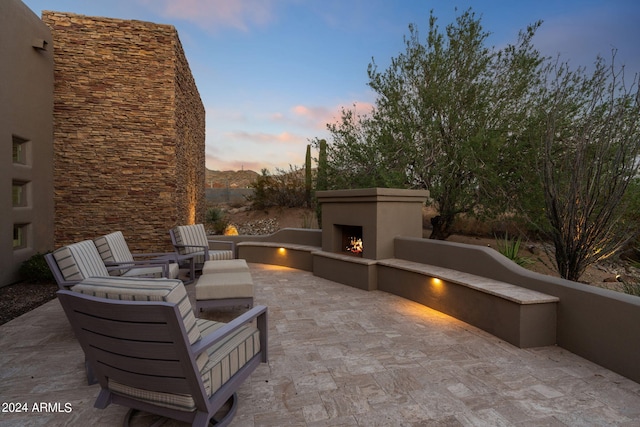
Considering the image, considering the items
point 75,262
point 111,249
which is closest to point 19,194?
point 111,249

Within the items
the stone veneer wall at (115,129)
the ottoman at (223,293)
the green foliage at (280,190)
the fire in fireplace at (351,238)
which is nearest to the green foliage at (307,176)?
the green foliage at (280,190)

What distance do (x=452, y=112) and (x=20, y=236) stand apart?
32.5 ft

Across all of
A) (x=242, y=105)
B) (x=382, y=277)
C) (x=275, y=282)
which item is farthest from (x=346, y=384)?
(x=242, y=105)

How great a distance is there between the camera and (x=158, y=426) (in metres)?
2.03

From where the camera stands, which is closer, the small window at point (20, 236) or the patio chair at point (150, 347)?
the patio chair at point (150, 347)

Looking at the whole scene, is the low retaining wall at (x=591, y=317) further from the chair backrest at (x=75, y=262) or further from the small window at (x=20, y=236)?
the small window at (x=20, y=236)

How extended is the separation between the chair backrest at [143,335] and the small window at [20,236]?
6224 mm

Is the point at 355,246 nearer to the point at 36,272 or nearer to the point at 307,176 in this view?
the point at 36,272

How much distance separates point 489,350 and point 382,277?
7.96 ft

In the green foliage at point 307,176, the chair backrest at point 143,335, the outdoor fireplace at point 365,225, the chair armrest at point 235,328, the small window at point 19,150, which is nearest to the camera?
the chair backrest at point 143,335

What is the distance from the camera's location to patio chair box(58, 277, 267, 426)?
157 cm

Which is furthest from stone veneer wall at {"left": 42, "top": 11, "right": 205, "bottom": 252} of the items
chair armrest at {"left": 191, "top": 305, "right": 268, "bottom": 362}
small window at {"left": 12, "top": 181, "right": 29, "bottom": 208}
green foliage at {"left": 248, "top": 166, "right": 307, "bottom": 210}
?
green foliage at {"left": 248, "top": 166, "right": 307, "bottom": 210}

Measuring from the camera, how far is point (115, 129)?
7.71 metres

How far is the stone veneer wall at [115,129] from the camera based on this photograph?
745 cm
